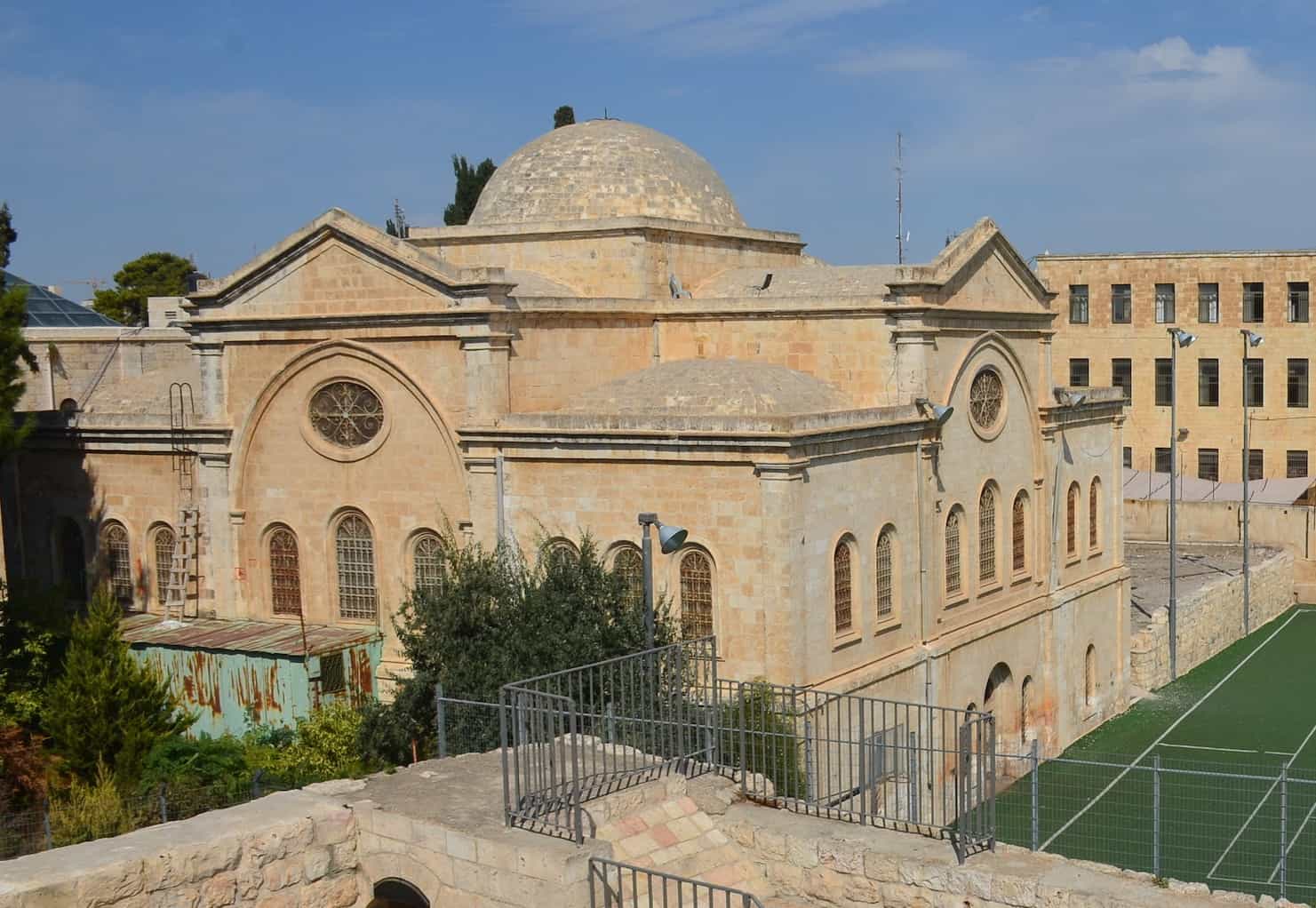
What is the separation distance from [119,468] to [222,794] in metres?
10.6

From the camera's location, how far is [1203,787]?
23.5 meters

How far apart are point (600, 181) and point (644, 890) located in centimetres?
1901

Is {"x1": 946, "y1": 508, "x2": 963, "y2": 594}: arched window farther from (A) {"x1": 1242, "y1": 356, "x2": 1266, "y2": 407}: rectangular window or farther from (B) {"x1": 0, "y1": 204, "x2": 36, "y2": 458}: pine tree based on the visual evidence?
(A) {"x1": 1242, "y1": 356, "x2": 1266, "y2": 407}: rectangular window

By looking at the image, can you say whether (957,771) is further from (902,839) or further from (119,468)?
(119,468)

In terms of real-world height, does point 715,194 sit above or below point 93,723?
above

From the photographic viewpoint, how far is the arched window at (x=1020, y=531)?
2783cm

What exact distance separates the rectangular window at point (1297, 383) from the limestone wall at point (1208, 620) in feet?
29.5

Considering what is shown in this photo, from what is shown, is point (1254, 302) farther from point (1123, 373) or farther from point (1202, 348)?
point (1123, 373)

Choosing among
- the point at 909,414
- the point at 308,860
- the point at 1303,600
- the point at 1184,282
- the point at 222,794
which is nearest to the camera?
the point at 308,860

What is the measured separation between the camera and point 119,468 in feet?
88.5

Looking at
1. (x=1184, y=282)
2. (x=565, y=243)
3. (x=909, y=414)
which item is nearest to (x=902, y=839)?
(x=909, y=414)

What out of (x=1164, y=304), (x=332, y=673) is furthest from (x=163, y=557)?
(x=1164, y=304)

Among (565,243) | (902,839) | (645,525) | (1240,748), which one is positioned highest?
(565,243)

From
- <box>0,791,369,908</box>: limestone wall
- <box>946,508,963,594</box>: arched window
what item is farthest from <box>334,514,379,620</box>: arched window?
<box>0,791,369,908</box>: limestone wall
